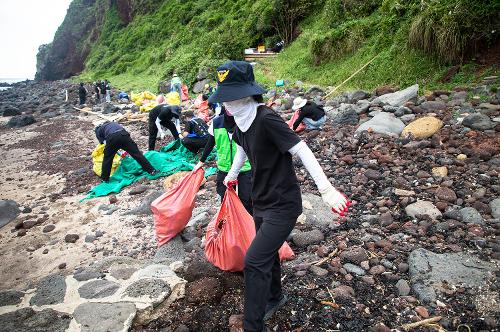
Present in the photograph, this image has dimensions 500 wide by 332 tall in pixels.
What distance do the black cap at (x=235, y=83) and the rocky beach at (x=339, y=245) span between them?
5.69ft

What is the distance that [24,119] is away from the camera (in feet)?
52.7

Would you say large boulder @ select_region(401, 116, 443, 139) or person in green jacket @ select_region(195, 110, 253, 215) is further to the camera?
large boulder @ select_region(401, 116, 443, 139)

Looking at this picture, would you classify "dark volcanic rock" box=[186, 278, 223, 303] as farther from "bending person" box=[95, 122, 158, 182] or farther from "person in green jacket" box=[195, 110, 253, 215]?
"bending person" box=[95, 122, 158, 182]

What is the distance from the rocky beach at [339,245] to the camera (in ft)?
8.94

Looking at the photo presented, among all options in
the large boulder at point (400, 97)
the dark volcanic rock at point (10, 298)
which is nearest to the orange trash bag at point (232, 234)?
the dark volcanic rock at point (10, 298)

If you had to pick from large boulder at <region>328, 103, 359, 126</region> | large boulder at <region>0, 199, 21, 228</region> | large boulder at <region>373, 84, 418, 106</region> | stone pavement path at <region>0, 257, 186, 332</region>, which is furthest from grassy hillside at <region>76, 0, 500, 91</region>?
large boulder at <region>0, 199, 21, 228</region>

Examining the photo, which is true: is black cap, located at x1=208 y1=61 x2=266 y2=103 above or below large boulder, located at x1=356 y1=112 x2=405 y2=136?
above

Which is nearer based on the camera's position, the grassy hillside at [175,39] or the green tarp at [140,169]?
the green tarp at [140,169]

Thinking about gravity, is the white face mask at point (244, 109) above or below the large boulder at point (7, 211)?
above

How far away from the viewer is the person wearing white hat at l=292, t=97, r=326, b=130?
22.3 ft

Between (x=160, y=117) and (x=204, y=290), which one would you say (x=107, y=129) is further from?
(x=204, y=290)

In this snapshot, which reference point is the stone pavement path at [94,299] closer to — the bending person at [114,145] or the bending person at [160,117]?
the bending person at [114,145]

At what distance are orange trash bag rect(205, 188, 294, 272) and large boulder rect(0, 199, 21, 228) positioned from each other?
185 inches

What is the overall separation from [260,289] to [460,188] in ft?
10.7
